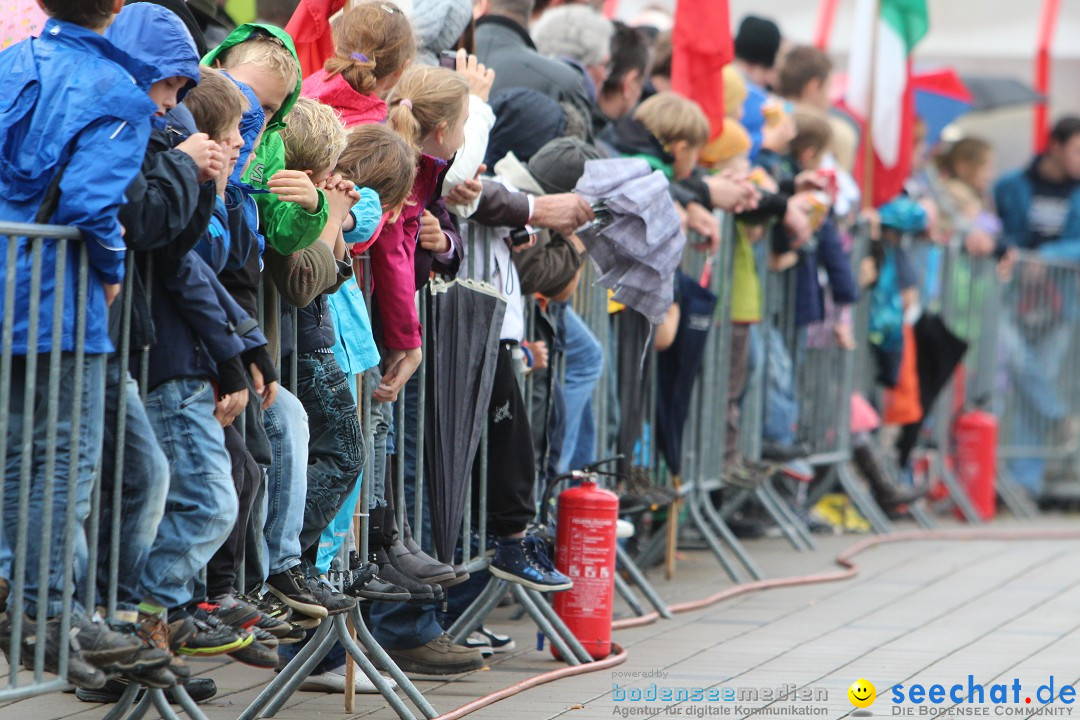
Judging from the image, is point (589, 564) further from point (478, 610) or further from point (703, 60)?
point (703, 60)

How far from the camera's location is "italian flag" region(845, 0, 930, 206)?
37.7 feet

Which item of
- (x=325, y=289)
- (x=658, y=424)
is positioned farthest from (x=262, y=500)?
(x=658, y=424)

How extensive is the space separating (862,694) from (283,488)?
202 cm

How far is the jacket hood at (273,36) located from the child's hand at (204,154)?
0.60 meters

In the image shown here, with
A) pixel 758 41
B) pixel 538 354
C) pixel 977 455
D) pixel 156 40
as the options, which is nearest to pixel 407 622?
pixel 538 354

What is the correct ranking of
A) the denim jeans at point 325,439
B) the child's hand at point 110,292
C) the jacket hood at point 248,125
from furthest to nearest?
the denim jeans at point 325,439 < the jacket hood at point 248,125 < the child's hand at point 110,292

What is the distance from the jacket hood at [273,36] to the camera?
16.2 ft

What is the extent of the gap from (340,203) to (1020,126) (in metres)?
12.0

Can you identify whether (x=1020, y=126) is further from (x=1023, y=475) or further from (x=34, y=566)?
(x=34, y=566)

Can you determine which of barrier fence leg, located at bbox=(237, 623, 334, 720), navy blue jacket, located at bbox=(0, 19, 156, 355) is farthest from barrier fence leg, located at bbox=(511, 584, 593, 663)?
navy blue jacket, located at bbox=(0, 19, 156, 355)

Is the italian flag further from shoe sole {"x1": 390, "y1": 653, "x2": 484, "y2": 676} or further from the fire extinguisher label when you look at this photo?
shoe sole {"x1": 390, "y1": 653, "x2": 484, "y2": 676}

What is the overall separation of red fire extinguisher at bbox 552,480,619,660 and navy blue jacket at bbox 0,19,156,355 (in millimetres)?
2672

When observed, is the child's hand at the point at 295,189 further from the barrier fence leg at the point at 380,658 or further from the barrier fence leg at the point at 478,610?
the barrier fence leg at the point at 478,610

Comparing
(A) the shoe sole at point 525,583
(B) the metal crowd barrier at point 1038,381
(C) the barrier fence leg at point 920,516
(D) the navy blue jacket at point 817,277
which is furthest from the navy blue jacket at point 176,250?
(B) the metal crowd barrier at point 1038,381
